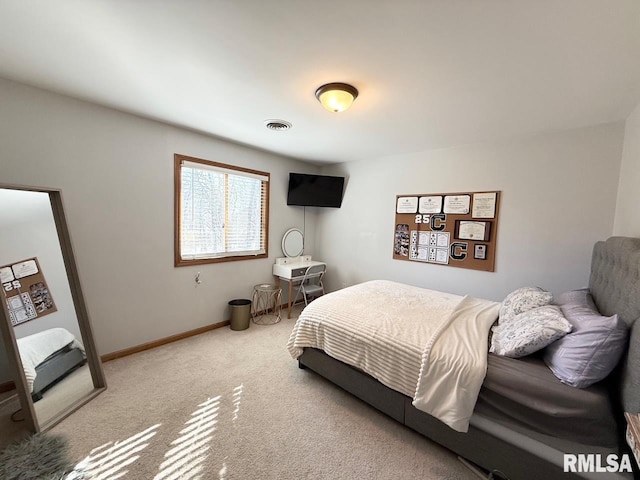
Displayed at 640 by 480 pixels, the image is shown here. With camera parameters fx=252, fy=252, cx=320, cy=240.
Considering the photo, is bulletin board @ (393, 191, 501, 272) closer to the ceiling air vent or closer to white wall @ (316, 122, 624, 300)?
white wall @ (316, 122, 624, 300)

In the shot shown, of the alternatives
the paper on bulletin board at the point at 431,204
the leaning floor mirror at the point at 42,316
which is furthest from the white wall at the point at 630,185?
the leaning floor mirror at the point at 42,316

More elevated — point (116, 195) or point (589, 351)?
point (116, 195)

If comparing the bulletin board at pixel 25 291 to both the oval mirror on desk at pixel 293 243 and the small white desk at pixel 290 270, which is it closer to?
the small white desk at pixel 290 270

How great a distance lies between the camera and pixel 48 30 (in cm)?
133

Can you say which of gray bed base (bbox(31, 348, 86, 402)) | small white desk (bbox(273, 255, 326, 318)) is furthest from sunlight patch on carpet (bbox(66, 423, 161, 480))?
small white desk (bbox(273, 255, 326, 318))

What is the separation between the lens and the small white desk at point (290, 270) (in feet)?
11.8

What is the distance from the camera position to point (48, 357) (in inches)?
71.5

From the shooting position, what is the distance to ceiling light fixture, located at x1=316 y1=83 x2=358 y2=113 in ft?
5.71

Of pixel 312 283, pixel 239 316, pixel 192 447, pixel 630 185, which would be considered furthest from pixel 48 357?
pixel 630 185

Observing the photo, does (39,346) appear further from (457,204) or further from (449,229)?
(457,204)

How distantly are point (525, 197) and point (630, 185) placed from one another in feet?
2.36

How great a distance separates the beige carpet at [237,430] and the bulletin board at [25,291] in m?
0.77

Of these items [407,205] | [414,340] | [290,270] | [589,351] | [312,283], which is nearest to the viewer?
[589,351]

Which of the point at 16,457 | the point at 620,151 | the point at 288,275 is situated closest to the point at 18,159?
the point at 16,457
